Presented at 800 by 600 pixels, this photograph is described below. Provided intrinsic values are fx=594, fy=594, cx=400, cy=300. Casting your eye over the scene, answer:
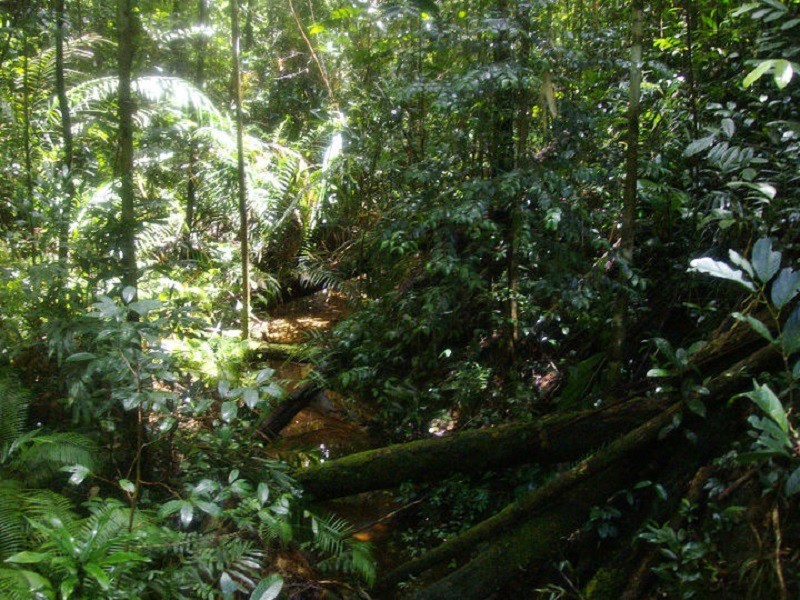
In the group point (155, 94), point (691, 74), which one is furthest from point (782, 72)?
point (155, 94)

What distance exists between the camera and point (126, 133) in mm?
3406

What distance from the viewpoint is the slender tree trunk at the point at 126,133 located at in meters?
3.35

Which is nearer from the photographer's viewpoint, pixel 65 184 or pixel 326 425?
pixel 65 184

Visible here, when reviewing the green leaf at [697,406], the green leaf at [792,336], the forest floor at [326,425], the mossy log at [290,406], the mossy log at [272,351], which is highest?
the green leaf at [792,336]

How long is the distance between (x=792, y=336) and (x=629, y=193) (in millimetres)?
1455

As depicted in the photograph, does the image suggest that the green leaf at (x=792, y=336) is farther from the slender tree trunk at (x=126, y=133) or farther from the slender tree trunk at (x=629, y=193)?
the slender tree trunk at (x=126, y=133)

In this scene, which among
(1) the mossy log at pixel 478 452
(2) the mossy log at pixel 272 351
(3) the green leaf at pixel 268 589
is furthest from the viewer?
(2) the mossy log at pixel 272 351

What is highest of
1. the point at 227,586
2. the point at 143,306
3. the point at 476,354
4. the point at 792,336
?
the point at 792,336

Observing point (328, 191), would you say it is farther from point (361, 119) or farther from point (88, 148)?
point (88, 148)

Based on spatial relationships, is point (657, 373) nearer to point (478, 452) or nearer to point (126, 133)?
point (478, 452)

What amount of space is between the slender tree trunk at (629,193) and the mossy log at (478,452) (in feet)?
1.06

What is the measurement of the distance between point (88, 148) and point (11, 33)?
2.56m

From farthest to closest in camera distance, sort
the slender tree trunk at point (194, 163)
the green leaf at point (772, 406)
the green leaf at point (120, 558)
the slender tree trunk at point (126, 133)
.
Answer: the slender tree trunk at point (194, 163) → the slender tree trunk at point (126, 133) → the green leaf at point (120, 558) → the green leaf at point (772, 406)

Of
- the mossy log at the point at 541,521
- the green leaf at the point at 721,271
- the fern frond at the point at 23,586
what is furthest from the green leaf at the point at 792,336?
the fern frond at the point at 23,586
